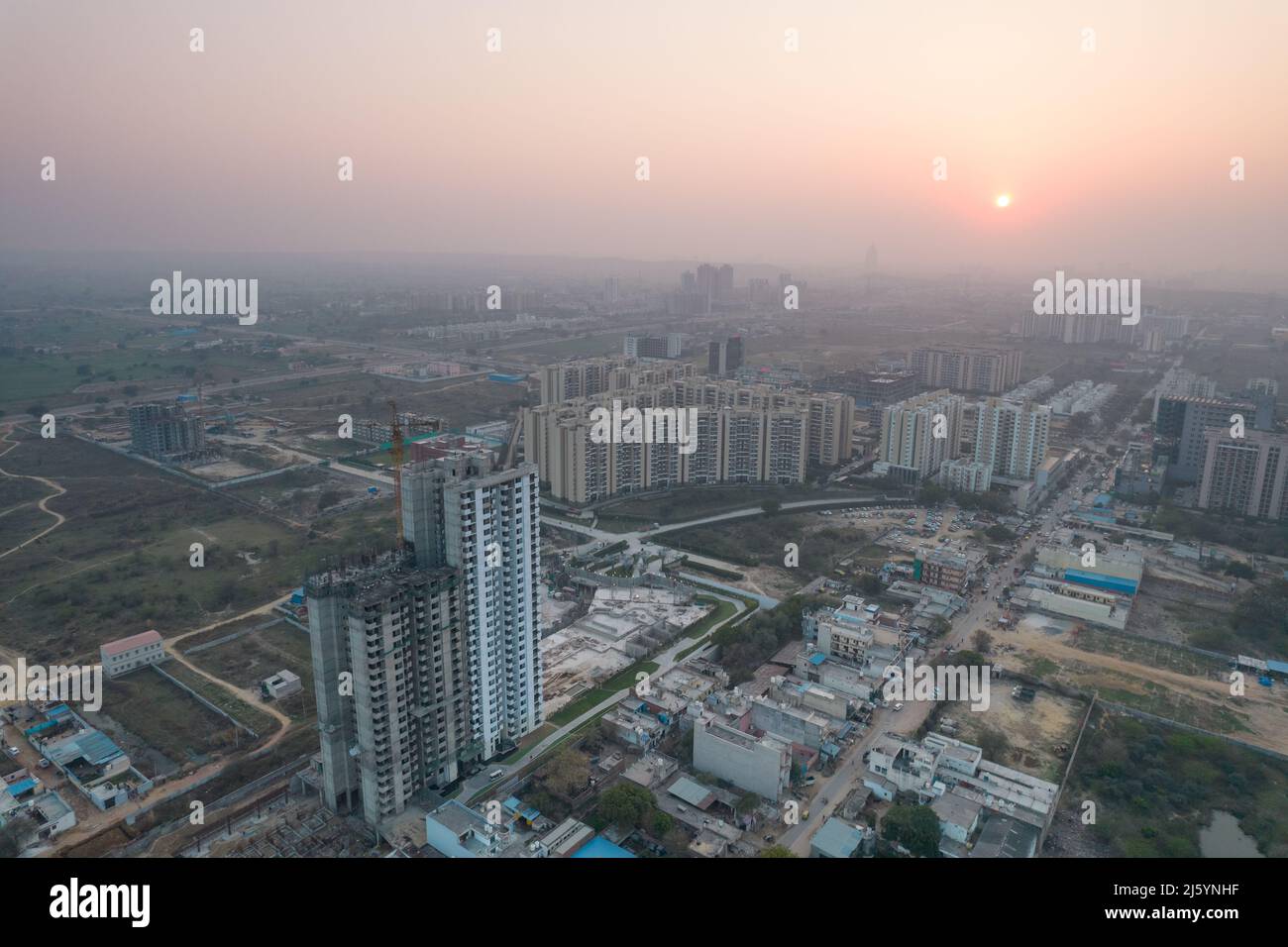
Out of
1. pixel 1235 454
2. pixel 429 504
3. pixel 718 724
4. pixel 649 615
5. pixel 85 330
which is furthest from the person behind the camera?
pixel 85 330

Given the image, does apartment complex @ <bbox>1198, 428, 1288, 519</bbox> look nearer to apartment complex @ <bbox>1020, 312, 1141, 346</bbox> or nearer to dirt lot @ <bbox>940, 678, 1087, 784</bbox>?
dirt lot @ <bbox>940, 678, 1087, 784</bbox>

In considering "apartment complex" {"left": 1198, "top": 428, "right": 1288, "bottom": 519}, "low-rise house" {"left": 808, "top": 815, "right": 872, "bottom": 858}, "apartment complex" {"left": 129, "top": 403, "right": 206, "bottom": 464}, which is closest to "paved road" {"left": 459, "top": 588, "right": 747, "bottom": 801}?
"low-rise house" {"left": 808, "top": 815, "right": 872, "bottom": 858}

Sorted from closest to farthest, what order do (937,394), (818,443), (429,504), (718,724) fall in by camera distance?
(429,504), (718,724), (818,443), (937,394)

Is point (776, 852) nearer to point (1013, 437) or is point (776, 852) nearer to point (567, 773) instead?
point (567, 773)

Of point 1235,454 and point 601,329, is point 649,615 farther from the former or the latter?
point 601,329

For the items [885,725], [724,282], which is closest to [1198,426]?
[885,725]
